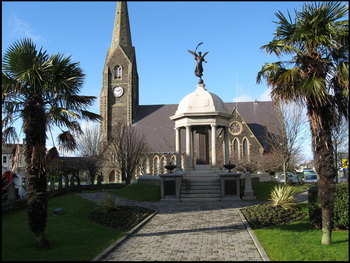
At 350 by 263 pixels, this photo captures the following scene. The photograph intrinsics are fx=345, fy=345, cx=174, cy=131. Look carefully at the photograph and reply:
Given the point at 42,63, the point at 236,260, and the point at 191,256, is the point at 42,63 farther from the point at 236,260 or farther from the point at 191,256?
the point at 236,260

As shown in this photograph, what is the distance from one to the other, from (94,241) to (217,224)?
4.71m

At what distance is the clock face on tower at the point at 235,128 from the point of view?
178ft

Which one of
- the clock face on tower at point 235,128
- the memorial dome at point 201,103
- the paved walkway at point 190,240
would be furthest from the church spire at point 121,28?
the paved walkway at point 190,240

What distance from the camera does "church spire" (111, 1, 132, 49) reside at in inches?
2482

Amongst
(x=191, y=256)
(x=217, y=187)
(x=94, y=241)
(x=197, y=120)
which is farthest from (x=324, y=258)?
(x=197, y=120)

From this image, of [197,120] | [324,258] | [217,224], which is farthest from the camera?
[197,120]

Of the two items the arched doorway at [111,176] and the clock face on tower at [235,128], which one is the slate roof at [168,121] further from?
the arched doorway at [111,176]

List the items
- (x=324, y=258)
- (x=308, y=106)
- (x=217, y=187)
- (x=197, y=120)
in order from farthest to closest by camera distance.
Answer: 1. (x=197, y=120)
2. (x=217, y=187)
3. (x=308, y=106)
4. (x=324, y=258)

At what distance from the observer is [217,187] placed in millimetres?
21203

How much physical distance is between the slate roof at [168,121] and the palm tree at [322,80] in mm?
45394

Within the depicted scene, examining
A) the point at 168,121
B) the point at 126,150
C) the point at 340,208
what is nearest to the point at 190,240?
the point at 340,208

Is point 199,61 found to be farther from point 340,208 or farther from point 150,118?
point 150,118

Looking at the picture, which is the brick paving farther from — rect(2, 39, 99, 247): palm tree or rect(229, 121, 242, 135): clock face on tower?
rect(229, 121, 242, 135): clock face on tower

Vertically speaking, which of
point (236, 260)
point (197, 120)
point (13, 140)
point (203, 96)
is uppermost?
point (203, 96)
